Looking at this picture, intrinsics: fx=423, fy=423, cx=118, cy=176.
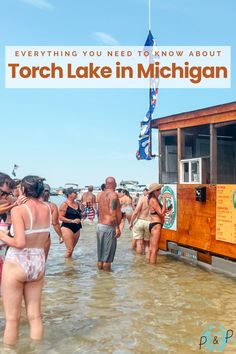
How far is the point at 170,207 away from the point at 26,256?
19.8ft

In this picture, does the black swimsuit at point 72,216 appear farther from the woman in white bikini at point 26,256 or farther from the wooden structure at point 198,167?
the woman in white bikini at point 26,256

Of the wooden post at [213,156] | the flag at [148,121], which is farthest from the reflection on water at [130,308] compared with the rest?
the flag at [148,121]

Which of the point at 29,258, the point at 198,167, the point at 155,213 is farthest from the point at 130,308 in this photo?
the point at 198,167

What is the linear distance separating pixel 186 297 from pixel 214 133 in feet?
11.1

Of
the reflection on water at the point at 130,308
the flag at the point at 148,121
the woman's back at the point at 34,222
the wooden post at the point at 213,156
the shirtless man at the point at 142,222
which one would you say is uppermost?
the flag at the point at 148,121

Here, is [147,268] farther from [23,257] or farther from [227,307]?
[23,257]

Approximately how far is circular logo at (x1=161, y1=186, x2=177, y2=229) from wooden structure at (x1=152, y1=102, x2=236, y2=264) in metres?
0.17

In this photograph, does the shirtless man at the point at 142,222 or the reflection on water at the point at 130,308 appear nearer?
the reflection on water at the point at 130,308

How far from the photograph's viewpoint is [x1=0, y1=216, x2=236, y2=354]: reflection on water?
4730mm

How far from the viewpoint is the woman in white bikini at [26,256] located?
406cm

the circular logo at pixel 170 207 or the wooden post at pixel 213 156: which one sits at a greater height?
the wooden post at pixel 213 156

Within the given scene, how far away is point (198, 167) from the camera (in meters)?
9.04

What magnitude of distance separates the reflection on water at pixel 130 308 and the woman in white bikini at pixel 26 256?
598mm

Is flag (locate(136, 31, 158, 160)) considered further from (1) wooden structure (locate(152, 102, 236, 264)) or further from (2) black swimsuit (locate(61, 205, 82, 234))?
(2) black swimsuit (locate(61, 205, 82, 234))
